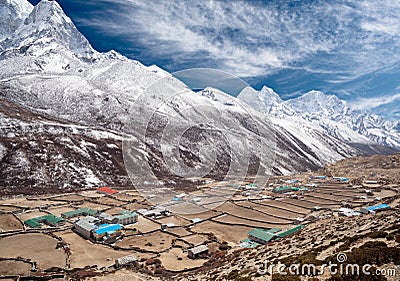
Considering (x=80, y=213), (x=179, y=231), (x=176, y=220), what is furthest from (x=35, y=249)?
(x=176, y=220)

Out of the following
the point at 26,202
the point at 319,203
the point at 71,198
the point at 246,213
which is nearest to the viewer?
the point at 246,213

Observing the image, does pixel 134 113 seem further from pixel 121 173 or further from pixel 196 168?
pixel 121 173

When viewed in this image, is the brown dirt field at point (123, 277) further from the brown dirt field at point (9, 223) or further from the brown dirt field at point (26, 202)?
the brown dirt field at point (26, 202)

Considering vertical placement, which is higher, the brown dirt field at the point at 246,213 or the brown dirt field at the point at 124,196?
the brown dirt field at the point at 124,196

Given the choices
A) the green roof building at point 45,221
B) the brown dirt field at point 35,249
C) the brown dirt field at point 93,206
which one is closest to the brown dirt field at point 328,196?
the brown dirt field at point 93,206

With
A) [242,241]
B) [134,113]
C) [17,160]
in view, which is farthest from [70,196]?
[134,113]

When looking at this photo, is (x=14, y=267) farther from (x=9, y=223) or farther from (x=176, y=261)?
(x=9, y=223)
